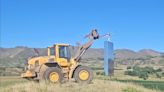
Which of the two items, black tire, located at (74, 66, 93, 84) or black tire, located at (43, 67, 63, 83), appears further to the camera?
black tire, located at (74, 66, 93, 84)

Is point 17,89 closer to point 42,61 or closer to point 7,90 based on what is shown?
point 7,90

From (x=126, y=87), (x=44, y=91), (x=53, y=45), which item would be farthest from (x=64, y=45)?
(x=44, y=91)

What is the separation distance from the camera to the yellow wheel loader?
24797 mm

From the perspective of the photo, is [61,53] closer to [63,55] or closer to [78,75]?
[63,55]

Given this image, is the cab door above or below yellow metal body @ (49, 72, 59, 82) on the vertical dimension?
above

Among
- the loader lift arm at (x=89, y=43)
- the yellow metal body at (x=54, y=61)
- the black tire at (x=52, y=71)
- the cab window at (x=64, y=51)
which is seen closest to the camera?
the black tire at (x=52, y=71)

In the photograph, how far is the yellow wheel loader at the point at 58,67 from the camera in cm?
2480

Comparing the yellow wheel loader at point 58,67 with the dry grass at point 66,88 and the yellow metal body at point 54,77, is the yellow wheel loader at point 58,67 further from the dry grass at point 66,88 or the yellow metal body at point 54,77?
the dry grass at point 66,88

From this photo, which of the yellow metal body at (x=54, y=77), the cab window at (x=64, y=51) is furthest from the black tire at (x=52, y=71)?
the cab window at (x=64, y=51)

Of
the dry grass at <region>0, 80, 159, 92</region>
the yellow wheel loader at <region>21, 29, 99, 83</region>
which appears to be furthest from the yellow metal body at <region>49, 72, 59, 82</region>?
the dry grass at <region>0, 80, 159, 92</region>

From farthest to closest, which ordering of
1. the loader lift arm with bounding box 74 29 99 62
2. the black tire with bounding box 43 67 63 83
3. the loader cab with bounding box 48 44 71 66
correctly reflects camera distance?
the loader lift arm with bounding box 74 29 99 62
the loader cab with bounding box 48 44 71 66
the black tire with bounding box 43 67 63 83

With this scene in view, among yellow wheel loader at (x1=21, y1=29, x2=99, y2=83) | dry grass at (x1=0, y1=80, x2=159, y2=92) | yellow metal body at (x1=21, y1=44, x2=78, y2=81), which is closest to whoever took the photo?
dry grass at (x1=0, y1=80, x2=159, y2=92)

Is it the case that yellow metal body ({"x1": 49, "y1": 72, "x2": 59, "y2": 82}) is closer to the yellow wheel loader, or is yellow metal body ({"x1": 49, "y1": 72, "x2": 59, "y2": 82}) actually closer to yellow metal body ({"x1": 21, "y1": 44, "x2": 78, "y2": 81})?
the yellow wheel loader

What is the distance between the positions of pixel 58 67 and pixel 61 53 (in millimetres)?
1149
